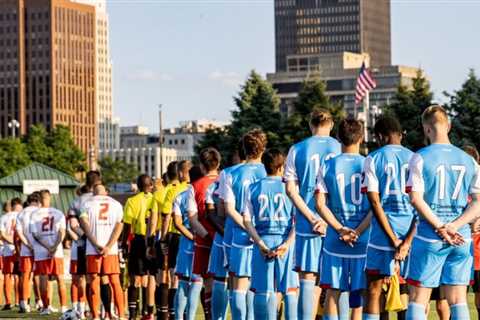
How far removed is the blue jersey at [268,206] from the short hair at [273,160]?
86 millimetres

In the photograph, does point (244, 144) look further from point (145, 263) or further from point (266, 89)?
point (266, 89)

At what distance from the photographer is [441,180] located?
10727 mm

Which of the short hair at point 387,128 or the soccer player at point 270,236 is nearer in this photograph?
the short hair at point 387,128

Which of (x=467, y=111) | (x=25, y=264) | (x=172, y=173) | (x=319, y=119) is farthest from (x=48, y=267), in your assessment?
(x=467, y=111)

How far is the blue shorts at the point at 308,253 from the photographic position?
12648 millimetres

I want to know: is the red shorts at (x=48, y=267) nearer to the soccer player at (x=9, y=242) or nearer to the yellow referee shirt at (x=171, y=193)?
the soccer player at (x=9, y=242)

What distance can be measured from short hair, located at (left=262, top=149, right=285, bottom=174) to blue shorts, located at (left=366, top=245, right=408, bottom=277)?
1.61 meters

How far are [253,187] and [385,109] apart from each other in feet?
149

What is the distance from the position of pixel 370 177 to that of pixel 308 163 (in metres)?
1.42

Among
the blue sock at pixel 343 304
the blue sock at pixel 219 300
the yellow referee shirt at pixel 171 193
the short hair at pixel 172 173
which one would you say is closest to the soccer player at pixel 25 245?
the short hair at pixel 172 173

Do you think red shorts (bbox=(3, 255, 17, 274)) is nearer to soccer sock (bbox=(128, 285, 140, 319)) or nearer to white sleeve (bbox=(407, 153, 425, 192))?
soccer sock (bbox=(128, 285, 140, 319))

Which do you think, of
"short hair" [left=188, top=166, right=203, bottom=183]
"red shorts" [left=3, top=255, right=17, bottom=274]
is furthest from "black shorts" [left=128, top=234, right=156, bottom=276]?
"red shorts" [left=3, top=255, right=17, bottom=274]

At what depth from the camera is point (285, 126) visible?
67.3 metres

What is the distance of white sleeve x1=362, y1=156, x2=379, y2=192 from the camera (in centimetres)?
1144
